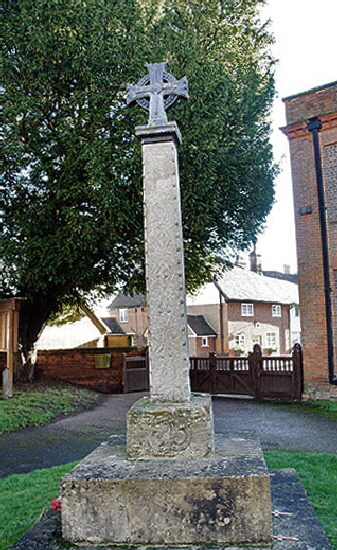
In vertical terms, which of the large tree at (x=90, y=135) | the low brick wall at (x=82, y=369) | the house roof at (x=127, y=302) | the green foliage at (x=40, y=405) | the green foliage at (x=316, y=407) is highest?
the large tree at (x=90, y=135)

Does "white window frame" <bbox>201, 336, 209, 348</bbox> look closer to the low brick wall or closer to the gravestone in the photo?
the low brick wall

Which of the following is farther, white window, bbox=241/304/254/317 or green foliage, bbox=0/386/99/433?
white window, bbox=241/304/254/317

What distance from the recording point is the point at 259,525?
316cm

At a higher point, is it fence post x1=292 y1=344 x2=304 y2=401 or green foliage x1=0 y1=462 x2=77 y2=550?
fence post x1=292 y1=344 x2=304 y2=401

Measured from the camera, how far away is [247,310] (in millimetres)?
35625

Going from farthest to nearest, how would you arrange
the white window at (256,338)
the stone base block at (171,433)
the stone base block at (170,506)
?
1. the white window at (256,338)
2. the stone base block at (171,433)
3. the stone base block at (170,506)

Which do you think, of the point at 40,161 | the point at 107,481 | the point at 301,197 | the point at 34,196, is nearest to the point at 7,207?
the point at 34,196

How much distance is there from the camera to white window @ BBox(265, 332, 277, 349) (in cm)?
3731

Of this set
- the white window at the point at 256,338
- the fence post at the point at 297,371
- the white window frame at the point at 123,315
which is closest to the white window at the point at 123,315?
the white window frame at the point at 123,315

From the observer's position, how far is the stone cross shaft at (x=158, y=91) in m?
4.43

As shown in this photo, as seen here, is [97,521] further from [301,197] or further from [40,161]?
[301,197]

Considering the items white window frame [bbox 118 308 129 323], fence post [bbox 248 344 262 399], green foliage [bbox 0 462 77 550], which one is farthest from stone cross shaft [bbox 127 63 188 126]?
white window frame [bbox 118 308 129 323]

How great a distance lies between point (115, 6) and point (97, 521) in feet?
40.9

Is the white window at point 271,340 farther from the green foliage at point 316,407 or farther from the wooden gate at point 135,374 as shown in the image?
the green foliage at point 316,407
